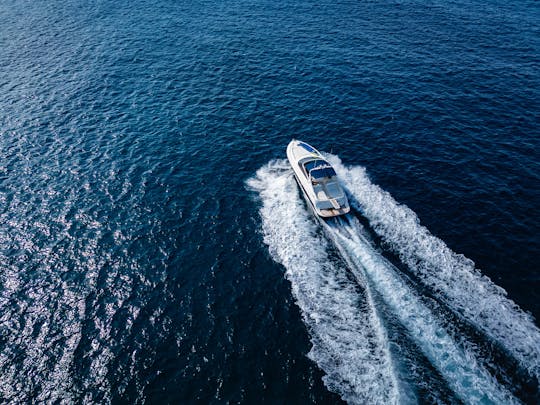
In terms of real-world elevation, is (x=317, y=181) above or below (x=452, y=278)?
above

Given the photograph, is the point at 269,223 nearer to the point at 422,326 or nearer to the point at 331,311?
the point at 331,311

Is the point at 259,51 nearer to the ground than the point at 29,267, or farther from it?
farther from it

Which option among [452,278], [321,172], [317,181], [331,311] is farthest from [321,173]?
[452,278]

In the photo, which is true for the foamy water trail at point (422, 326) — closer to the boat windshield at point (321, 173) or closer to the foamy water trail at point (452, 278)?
the foamy water trail at point (452, 278)

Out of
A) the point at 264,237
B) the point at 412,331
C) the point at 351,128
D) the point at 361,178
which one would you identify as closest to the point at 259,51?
the point at 351,128

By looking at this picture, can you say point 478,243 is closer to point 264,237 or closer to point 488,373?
point 488,373

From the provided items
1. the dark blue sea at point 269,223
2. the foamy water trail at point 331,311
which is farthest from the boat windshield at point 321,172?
the dark blue sea at point 269,223

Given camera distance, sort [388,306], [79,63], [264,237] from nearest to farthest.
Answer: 1. [388,306]
2. [264,237]
3. [79,63]
